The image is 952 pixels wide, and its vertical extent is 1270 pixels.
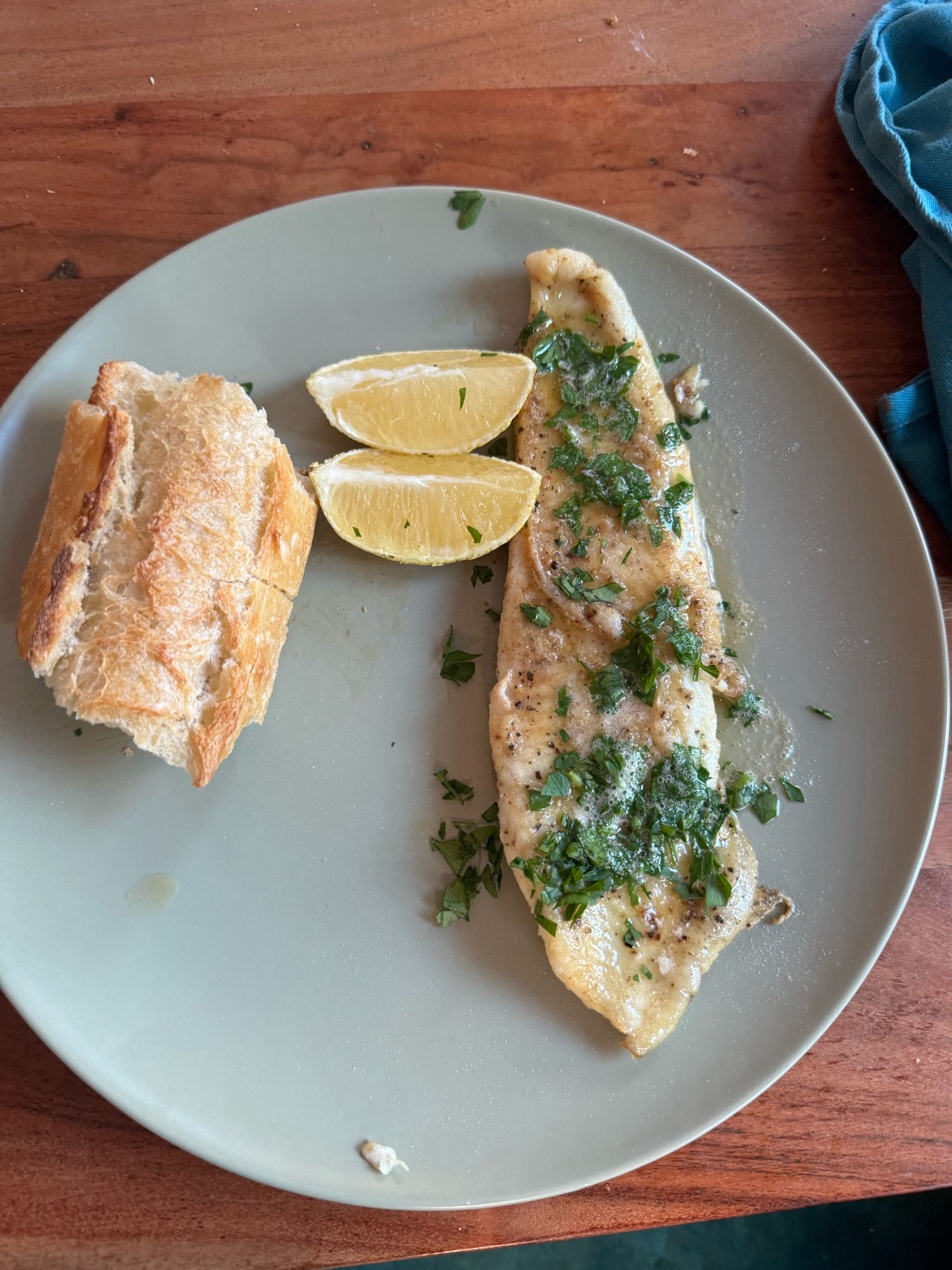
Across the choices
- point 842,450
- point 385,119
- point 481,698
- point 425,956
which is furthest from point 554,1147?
point 385,119

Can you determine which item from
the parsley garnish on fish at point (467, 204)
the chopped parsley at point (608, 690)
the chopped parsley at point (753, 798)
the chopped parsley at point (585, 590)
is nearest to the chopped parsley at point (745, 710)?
the chopped parsley at point (753, 798)

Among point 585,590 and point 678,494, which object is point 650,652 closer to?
point 585,590

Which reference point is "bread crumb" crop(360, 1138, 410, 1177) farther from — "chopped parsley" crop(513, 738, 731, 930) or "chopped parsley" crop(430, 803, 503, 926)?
"chopped parsley" crop(513, 738, 731, 930)

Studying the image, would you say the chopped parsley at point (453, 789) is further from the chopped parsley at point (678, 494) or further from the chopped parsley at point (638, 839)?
the chopped parsley at point (678, 494)

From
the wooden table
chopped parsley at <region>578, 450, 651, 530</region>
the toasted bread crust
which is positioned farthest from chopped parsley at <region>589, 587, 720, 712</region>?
the toasted bread crust

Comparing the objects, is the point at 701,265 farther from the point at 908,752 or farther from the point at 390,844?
the point at 390,844
